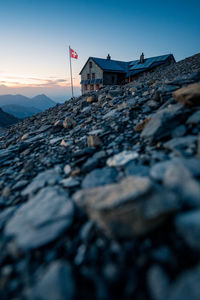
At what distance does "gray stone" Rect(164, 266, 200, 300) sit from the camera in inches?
33.7

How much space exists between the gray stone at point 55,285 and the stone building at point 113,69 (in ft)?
119

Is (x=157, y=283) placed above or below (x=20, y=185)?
above

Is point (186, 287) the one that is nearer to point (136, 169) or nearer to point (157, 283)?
point (157, 283)

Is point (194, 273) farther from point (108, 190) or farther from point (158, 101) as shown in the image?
point (158, 101)

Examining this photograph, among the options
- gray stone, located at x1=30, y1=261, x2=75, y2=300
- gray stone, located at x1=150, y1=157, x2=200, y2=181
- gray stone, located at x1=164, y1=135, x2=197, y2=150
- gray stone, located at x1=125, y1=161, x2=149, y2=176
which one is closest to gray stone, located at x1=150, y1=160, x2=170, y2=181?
gray stone, located at x1=150, y1=157, x2=200, y2=181

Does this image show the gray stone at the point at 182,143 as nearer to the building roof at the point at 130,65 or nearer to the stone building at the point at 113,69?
the stone building at the point at 113,69

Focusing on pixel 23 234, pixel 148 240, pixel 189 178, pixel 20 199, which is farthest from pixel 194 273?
pixel 20 199

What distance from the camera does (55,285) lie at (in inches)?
41.4

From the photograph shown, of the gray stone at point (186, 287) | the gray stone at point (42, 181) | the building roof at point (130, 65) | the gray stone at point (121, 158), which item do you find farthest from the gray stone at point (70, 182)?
the building roof at point (130, 65)

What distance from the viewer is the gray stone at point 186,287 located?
0.86m

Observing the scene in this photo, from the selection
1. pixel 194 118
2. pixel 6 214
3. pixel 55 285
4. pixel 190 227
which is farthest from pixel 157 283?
pixel 194 118

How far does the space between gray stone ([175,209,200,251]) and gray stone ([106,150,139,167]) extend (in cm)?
115

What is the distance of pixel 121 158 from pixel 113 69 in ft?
124

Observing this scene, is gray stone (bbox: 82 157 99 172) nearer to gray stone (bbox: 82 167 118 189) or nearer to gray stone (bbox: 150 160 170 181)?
gray stone (bbox: 82 167 118 189)
